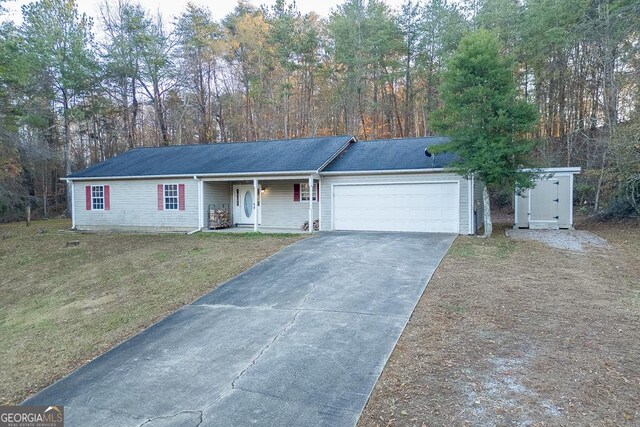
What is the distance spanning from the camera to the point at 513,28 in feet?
65.5

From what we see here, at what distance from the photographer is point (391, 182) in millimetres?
13023

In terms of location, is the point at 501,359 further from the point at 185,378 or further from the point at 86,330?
the point at 86,330

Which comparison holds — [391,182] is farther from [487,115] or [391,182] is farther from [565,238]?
[565,238]

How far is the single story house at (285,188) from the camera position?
12.7m

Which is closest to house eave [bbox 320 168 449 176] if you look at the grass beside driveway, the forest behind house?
the grass beside driveway

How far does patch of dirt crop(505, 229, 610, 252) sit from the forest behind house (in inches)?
179

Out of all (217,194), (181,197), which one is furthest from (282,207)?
(181,197)

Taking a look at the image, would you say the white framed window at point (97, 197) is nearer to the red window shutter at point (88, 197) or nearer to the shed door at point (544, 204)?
the red window shutter at point (88, 197)

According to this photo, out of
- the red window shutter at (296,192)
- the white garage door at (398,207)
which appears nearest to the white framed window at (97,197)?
the red window shutter at (296,192)

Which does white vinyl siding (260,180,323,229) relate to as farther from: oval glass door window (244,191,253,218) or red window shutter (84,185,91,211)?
red window shutter (84,185,91,211)

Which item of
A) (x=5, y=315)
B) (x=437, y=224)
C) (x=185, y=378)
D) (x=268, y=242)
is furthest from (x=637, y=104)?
(x=5, y=315)

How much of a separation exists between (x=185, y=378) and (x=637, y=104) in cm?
1526

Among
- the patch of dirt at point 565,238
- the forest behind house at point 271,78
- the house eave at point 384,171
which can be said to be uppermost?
the forest behind house at point 271,78
